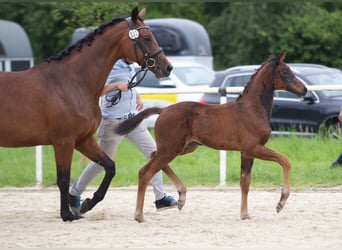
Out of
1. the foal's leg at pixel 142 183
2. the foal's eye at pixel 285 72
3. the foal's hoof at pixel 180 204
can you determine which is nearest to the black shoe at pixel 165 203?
the foal's hoof at pixel 180 204

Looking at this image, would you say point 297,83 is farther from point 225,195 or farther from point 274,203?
point 225,195

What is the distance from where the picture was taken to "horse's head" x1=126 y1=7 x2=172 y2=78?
8898 millimetres

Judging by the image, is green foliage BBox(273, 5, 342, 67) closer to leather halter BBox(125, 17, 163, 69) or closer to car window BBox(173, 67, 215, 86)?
car window BBox(173, 67, 215, 86)

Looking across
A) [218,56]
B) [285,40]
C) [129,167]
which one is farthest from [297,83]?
[218,56]

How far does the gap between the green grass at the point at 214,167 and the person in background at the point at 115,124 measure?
2519 millimetres

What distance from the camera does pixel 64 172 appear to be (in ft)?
29.8

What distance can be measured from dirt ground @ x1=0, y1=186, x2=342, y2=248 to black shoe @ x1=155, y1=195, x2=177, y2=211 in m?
0.10

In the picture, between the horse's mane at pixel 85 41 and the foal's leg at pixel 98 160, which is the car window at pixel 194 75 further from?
the foal's leg at pixel 98 160

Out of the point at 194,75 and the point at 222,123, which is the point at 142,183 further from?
the point at 194,75

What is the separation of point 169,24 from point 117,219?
54.8 feet

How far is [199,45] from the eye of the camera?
2552 cm

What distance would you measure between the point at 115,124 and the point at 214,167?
4410 mm

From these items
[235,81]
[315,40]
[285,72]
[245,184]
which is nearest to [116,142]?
[245,184]

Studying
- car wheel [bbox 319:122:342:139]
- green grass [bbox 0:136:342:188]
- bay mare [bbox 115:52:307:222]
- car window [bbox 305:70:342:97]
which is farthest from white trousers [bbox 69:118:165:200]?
car window [bbox 305:70:342:97]
